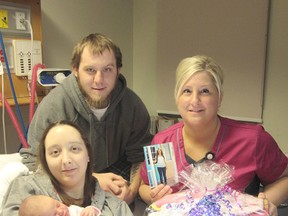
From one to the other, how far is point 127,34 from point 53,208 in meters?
2.47

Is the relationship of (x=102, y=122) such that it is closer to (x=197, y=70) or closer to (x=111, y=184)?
(x=111, y=184)

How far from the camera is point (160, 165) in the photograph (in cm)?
116

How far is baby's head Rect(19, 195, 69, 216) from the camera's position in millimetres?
953

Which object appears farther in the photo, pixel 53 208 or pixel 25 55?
pixel 25 55

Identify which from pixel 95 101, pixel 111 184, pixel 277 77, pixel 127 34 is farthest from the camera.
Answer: pixel 127 34

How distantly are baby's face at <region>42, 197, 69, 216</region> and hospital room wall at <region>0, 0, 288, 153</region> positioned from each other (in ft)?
4.48

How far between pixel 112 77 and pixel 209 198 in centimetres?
77

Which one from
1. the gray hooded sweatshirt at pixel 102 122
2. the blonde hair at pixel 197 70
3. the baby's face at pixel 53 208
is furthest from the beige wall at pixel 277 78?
the baby's face at pixel 53 208

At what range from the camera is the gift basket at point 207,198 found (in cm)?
97

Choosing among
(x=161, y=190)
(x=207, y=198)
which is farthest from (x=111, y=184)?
(x=207, y=198)

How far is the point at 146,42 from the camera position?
10.6ft

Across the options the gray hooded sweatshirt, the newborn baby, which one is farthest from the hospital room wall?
the newborn baby

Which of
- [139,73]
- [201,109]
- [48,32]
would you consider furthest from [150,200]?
[139,73]

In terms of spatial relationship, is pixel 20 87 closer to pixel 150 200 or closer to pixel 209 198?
pixel 150 200
